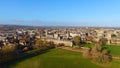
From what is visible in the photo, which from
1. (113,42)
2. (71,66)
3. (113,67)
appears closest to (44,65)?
(71,66)

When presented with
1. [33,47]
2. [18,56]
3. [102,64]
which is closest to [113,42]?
[33,47]

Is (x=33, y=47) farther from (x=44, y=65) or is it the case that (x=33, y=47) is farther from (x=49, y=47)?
(x=44, y=65)

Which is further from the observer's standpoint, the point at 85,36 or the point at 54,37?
the point at 85,36

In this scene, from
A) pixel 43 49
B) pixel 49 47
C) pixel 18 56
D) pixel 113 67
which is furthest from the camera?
pixel 49 47

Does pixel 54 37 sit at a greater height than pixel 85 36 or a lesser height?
lesser

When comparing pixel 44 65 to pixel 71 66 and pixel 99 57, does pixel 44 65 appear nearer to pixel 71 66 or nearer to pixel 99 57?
pixel 71 66

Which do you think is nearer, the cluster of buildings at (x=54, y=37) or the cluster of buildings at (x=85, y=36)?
the cluster of buildings at (x=54, y=37)

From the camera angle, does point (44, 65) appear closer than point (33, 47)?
Yes

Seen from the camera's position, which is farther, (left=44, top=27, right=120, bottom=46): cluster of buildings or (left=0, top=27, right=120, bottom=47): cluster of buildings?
(left=44, top=27, right=120, bottom=46): cluster of buildings

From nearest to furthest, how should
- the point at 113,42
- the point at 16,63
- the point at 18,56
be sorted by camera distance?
the point at 16,63, the point at 18,56, the point at 113,42
